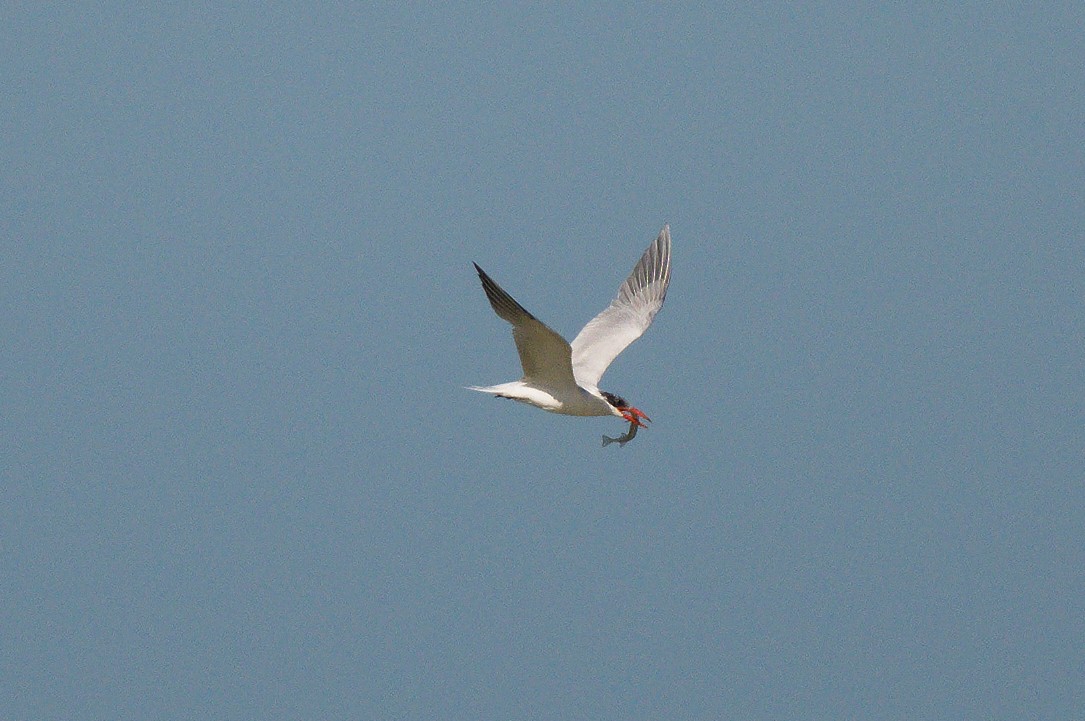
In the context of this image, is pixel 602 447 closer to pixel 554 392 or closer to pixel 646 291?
pixel 554 392

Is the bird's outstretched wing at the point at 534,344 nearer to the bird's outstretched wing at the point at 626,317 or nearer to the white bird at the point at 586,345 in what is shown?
the white bird at the point at 586,345

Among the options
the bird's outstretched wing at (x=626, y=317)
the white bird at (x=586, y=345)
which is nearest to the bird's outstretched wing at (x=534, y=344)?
the white bird at (x=586, y=345)

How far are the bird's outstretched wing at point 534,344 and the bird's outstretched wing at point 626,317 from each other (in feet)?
2.91

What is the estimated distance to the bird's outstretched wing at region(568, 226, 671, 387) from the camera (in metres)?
12.8

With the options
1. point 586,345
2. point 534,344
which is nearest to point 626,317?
point 586,345

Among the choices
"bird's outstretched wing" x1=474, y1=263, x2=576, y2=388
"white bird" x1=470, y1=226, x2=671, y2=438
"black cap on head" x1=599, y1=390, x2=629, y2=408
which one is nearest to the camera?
"bird's outstretched wing" x1=474, y1=263, x2=576, y2=388

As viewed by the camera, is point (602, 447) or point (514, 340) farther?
point (602, 447)

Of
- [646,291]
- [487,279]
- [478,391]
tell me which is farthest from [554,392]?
[646,291]

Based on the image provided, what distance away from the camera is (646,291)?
45.7 feet

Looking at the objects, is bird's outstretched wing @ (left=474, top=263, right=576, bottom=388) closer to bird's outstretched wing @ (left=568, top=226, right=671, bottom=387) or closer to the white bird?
the white bird

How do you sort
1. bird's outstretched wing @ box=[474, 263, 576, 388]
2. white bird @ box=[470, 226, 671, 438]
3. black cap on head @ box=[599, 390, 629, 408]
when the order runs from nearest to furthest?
bird's outstretched wing @ box=[474, 263, 576, 388] < white bird @ box=[470, 226, 671, 438] < black cap on head @ box=[599, 390, 629, 408]

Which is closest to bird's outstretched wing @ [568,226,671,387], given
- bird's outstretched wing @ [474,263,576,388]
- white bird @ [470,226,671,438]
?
white bird @ [470,226,671,438]

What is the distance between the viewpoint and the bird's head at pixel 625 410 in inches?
468

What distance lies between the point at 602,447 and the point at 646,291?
2.47 m
